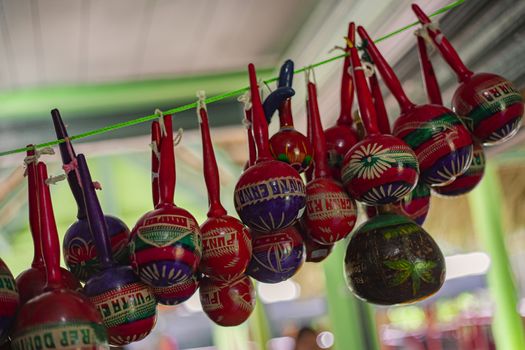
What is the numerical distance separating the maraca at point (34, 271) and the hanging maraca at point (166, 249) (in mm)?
107

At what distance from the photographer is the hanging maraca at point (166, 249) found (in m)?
0.78

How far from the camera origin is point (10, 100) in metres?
2.29

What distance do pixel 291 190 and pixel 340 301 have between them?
5.18 feet

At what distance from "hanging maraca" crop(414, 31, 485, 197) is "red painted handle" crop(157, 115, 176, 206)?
43 cm

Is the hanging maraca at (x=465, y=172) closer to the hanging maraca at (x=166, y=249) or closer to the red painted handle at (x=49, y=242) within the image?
the hanging maraca at (x=166, y=249)

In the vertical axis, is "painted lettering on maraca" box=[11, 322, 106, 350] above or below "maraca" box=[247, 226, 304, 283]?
below

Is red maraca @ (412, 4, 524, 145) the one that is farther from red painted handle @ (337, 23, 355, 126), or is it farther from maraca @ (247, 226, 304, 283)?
maraca @ (247, 226, 304, 283)

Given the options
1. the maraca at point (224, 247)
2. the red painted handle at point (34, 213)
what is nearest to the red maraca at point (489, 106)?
the maraca at point (224, 247)

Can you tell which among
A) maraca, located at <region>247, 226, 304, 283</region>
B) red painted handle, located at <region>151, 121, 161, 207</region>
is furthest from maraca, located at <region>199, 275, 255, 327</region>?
red painted handle, located at <region>151, 121, 161, 207</region>

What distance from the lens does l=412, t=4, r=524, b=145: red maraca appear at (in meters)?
0.92

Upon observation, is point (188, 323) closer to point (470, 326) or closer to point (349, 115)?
point (470, 326)

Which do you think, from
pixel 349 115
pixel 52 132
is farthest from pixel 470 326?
pixel 52 132

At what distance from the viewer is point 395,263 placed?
0.86m

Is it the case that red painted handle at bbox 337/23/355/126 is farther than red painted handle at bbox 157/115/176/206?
Yes
